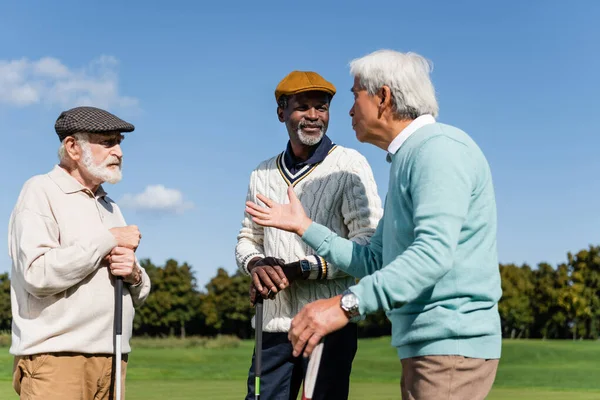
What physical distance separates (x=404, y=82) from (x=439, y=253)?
762 millimetres

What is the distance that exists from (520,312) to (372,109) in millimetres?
58888

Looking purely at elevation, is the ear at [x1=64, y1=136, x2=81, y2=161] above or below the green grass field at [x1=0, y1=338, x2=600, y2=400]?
above

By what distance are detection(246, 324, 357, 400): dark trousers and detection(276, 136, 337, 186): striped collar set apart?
0.86 m

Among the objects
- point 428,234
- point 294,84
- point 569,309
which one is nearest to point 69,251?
point 294,84

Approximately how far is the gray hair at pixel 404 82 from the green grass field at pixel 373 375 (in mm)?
6636

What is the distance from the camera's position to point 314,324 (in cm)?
252

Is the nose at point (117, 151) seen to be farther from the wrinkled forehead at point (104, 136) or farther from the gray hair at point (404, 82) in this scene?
the gray hair at point (404, 82)

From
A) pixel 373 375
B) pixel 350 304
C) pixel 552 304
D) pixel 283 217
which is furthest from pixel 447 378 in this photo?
pixel 552 304

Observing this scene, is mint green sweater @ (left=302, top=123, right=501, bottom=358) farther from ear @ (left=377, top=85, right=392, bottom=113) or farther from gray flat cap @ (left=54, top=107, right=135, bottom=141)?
gray flat cap @ (left=54, top=107, right=135, bottom=141)

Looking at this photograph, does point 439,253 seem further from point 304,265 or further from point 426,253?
point 304,265

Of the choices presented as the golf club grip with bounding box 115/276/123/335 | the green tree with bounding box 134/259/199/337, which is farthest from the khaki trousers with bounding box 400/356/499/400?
the green tree with bounding box 134/259/199/337

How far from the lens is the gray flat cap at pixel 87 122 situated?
389 centimetres

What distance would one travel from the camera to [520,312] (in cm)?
5869

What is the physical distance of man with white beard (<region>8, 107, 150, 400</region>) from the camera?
11.7 ft
